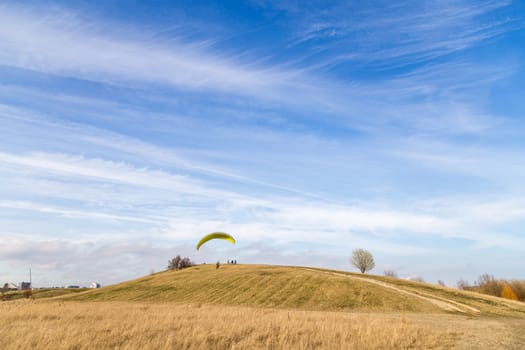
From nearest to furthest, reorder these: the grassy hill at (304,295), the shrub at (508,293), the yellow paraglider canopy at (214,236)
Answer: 1. the grassy hill at (304,295)
2. the yellow paraglider canopy at (214,236)
3. the shrub at (508,293)

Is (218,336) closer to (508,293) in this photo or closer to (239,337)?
(239,337)

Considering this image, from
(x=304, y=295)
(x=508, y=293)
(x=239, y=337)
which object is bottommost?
(x=239, y=337)

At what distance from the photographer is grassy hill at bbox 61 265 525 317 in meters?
45.0

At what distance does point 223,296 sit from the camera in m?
53.3

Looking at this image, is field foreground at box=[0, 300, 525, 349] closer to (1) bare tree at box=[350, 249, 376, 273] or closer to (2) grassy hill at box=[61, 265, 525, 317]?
(2) grassy hill at box=[61, 265, 525, 317]

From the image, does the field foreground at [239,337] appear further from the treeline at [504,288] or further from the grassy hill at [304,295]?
the treeline at [504,288]

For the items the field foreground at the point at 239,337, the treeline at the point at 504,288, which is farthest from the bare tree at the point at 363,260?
the field foreground at the point at 239,337

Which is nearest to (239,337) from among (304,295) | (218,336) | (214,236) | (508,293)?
(218,336)

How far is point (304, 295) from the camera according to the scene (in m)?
50.6

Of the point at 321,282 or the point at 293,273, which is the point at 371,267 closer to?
the point at 293,273

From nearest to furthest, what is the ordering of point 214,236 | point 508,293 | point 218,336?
1. point 218,336
2. point 214,236
3. point 508,293

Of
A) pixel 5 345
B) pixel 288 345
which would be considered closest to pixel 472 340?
pixel 288 345

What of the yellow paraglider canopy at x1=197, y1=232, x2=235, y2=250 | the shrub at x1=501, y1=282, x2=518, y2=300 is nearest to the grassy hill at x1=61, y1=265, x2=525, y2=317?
the yellow paraglider canopy at x1=197, y1=232, x2=235, y2=250

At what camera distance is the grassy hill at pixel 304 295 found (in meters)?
45.0
